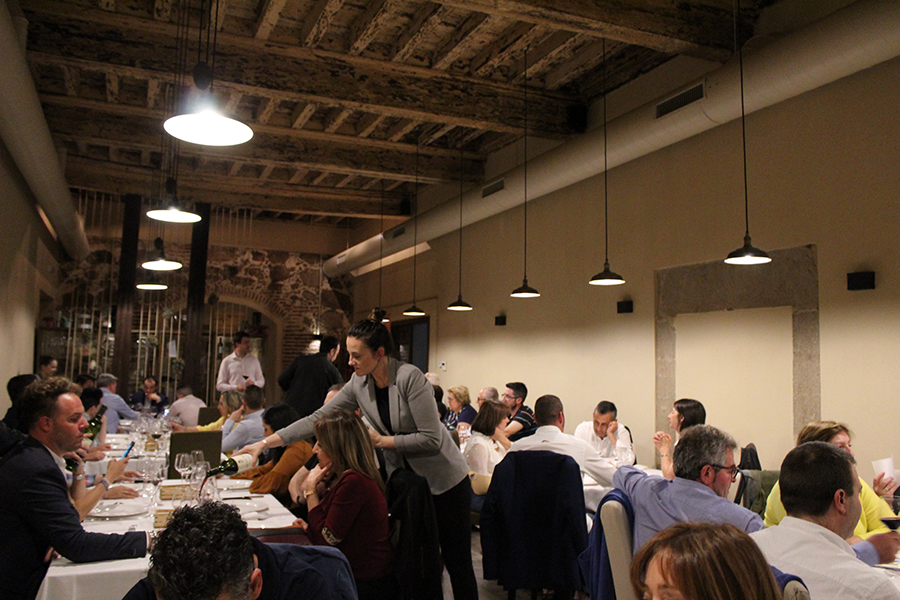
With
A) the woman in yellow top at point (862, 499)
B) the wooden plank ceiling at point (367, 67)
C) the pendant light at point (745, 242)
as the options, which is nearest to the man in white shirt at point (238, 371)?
the wooden plank ceiling at point (367, 67)

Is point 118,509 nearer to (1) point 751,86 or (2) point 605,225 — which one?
(1) point 751,86

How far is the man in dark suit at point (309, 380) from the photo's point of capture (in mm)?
6617

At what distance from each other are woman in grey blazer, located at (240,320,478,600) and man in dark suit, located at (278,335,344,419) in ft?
9.63

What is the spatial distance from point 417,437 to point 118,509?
1438 mm

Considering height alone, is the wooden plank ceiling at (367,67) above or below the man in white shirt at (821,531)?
above

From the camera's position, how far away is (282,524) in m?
3.24

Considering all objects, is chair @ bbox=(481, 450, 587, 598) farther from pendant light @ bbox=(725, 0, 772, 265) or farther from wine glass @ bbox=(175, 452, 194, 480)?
pendant light @ bbox=(725, 0, 772, 265)

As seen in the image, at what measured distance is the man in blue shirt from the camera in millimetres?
7605

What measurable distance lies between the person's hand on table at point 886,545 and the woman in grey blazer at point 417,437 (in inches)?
71.7

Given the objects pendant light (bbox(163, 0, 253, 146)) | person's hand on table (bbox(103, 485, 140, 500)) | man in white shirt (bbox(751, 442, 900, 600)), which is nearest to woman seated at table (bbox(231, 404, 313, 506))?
person's hand on table (bbox(103, 485, 140, 500))

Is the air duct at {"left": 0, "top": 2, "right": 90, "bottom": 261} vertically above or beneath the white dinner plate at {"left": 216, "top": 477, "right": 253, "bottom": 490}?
above

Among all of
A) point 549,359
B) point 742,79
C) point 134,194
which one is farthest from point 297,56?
point 134,194

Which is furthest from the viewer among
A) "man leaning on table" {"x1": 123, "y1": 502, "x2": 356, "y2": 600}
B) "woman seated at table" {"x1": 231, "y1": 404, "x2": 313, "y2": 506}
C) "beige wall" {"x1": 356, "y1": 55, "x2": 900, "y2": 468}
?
"beige wall" {"x1": 356, "y1": 55, "x2": 900, "y2": 468}

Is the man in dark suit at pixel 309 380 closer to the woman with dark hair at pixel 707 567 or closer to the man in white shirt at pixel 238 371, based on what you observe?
the man in white shirt at pixel 238 371
